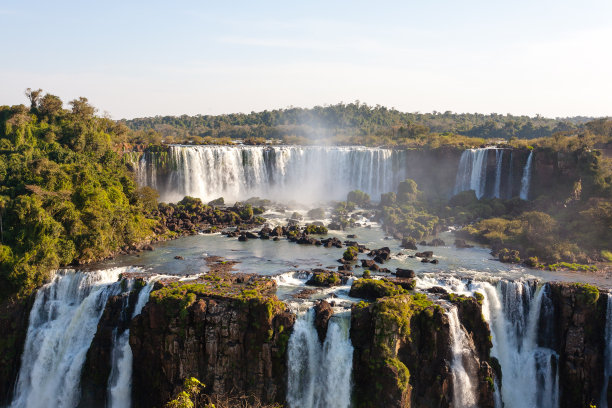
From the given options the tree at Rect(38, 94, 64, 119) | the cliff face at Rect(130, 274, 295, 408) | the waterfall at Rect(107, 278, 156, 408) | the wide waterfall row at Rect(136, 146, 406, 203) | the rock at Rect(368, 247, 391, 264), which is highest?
the tree at Rect(38, 94, 64, 119)

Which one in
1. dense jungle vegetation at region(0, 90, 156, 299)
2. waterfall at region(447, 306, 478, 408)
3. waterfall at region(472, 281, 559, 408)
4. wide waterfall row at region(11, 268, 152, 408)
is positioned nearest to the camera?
waterfall at region(447, 306, 478, 408)

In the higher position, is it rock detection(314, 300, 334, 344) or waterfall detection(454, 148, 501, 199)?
waterfall detection(454, 148, 501, 199)

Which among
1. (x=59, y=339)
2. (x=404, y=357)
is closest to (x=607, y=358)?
(x=404, y=357)

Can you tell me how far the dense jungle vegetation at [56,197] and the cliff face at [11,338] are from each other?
652 millimetres

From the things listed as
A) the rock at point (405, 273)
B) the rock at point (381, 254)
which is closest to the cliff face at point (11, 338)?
the rock at point (405, 273)

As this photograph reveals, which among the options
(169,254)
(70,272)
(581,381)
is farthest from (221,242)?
(581,381)

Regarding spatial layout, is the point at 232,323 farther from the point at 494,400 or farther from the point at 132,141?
the point at 132,141

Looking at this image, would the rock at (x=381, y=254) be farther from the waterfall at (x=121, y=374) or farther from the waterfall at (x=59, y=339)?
the waterfall at (x=59, y=339)

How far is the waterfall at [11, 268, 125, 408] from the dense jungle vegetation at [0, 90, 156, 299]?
1.30m

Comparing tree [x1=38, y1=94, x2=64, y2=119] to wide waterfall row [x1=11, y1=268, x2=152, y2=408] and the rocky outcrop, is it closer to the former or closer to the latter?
A: wide waterfall row [x1=11, y1=268, x2=152, y2=408]

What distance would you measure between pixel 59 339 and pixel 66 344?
0.44 metres

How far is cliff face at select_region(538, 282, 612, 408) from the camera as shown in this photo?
19.7 metres

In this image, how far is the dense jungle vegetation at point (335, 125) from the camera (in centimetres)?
8206

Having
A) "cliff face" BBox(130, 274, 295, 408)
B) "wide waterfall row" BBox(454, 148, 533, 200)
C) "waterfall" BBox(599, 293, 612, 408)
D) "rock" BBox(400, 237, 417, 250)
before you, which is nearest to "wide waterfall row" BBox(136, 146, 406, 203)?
"wide waterfall row" BBox(454, 148, 533, 200)
